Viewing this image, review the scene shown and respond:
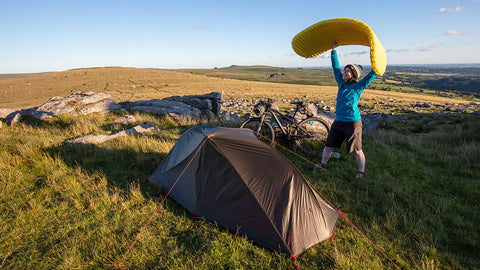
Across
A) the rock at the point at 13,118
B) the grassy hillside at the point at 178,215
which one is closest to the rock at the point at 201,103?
the grassy hillside at the point at 178,215

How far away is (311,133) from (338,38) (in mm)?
3228

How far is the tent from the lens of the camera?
3.37 meters

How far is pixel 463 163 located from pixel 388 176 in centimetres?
254

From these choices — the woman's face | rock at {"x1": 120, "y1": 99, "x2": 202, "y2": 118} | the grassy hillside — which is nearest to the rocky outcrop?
rock at {"x1": 120, "y1": 99, "x2": 202, "y2": 118}

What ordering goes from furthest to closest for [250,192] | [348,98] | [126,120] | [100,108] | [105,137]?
[100,108] < [126,120] < [105,137] < [348,98] < [250,192]

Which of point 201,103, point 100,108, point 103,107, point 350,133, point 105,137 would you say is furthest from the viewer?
point 201,103

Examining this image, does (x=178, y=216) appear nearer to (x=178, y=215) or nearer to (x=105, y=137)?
(x=178, y=215)

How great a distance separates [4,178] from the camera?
4641 millimetres

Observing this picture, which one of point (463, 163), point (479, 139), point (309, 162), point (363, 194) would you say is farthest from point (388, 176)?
point (479, 139)

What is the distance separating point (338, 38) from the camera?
519 centimetres

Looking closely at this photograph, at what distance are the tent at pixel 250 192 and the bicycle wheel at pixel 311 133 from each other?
3.40 meters

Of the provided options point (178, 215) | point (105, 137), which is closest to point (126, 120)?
point (105, 137)

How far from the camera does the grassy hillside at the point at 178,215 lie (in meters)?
3.05

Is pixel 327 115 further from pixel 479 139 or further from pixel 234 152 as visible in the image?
pixel 234 152
